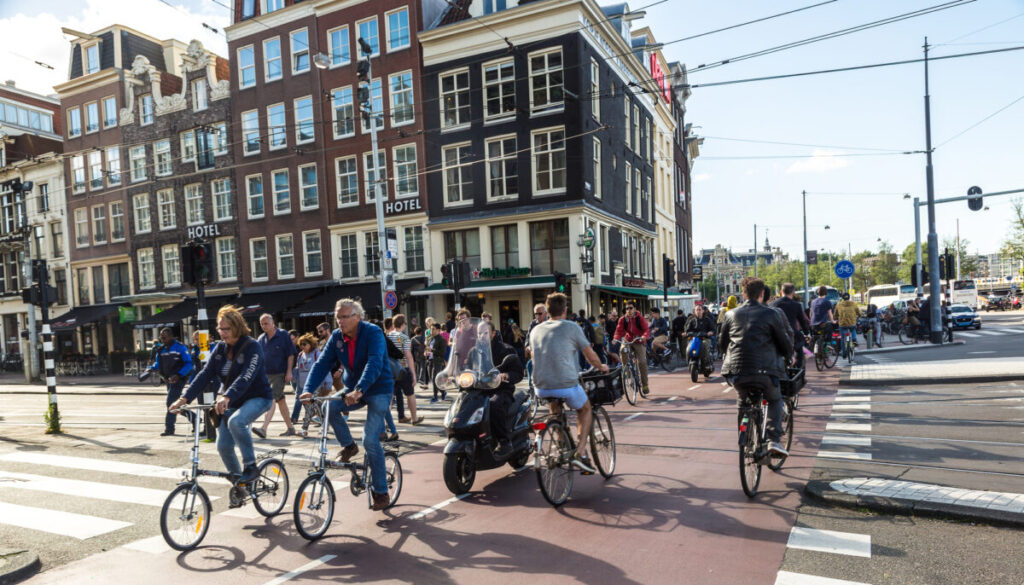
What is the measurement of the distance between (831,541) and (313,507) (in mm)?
3833

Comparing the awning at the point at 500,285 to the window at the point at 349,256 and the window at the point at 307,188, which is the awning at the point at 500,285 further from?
the window at the point at 307,188

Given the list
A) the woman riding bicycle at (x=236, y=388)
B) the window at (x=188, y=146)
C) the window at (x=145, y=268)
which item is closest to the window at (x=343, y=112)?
the window at (x=188, y=146)

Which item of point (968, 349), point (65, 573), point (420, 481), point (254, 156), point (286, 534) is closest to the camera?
point (65, 573)

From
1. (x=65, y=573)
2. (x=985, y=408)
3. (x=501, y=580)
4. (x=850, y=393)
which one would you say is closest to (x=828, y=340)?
(x=850, y=393)

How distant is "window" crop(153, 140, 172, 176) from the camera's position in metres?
32.4

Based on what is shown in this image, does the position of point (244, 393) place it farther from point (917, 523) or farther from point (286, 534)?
point (917, 523)

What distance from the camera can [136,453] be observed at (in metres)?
9.29

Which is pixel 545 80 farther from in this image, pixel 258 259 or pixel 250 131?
pixel 258 259

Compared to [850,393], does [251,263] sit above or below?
above

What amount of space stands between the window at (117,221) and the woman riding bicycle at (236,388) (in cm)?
3416

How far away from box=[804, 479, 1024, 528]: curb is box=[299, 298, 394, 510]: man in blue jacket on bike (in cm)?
372

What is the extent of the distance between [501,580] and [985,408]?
8.65 m

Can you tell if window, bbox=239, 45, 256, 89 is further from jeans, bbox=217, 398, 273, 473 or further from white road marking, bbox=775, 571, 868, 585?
white road marking, bbox=775, 571, 868, 585

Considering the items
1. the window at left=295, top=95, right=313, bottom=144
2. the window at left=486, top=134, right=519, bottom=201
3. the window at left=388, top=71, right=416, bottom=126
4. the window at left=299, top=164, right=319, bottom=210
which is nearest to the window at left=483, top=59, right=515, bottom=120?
the window at left=486, top=134, right=519, bottom=201
